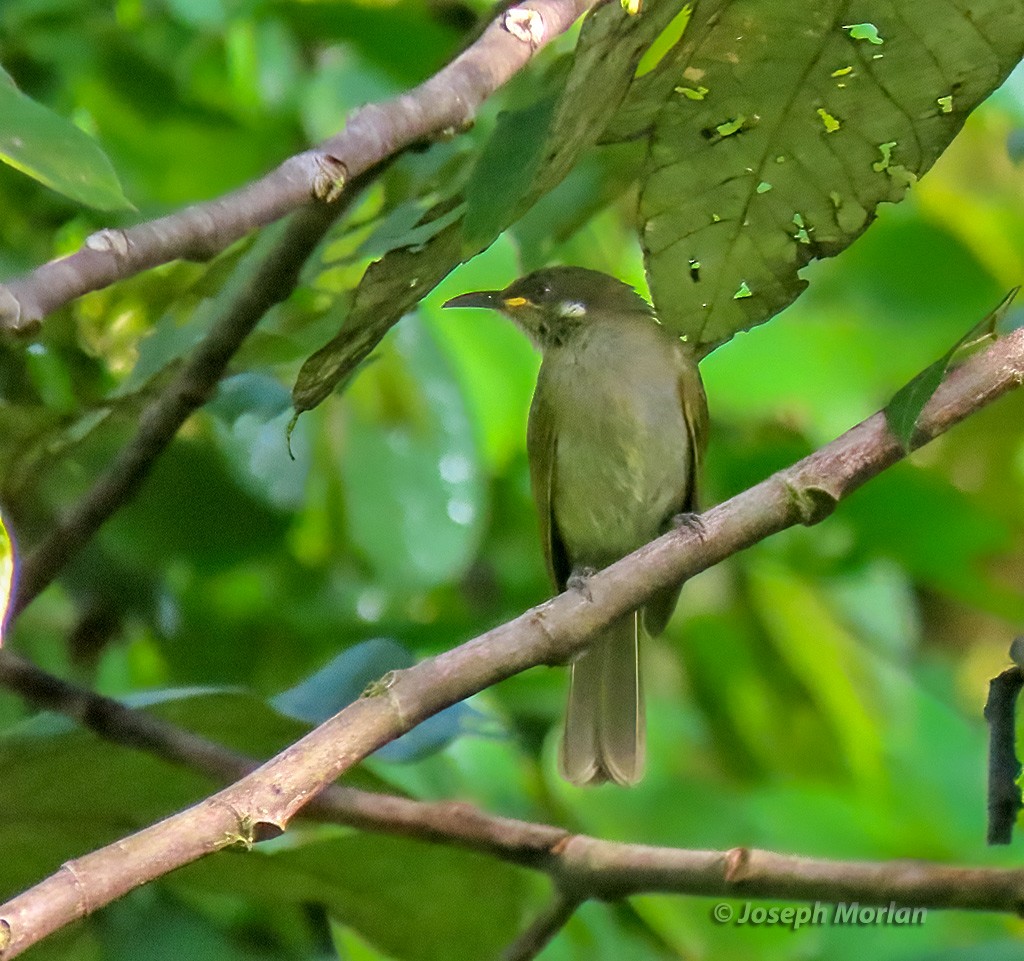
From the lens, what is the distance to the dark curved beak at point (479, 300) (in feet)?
10.9

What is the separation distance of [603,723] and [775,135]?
183 centimetres

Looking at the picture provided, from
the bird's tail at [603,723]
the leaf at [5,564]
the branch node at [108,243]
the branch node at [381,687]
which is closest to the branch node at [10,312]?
the branch node at [108,243]

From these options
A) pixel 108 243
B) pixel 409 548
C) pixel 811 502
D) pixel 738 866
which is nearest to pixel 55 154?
pixel 108 243

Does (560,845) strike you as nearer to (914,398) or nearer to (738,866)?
(738,866)

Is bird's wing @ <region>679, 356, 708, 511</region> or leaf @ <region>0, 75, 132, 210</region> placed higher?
bird's wing @ <region>679, 356, 708, 511</region>

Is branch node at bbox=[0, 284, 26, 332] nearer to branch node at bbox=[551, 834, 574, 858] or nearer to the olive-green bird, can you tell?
branch node at bbox=[551, 834, 574, 858]

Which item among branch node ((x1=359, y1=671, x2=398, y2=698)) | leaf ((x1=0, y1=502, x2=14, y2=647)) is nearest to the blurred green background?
branch node ((x1=359, y1=671, x2=398, y2=698))

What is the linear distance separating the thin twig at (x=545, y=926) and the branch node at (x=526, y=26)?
3.59ft

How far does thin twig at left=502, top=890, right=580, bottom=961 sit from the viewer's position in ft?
6.26

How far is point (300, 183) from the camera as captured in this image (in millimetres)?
1297

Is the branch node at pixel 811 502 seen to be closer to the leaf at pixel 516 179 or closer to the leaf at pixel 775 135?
the leaf at pixel 775 135

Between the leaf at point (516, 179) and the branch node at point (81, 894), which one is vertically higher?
the leaf at point (516, 179)

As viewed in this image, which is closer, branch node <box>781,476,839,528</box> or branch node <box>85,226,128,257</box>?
branch node <box>85,226,128,257</box>

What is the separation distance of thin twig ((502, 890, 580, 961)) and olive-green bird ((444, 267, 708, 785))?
4.21ft
